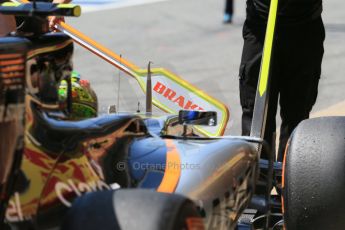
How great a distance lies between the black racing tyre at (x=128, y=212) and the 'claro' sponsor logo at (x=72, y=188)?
5.1 inches

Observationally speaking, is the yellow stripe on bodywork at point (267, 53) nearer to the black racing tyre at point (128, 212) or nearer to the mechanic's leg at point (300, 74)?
the mechanic's leg at point (300, 74)

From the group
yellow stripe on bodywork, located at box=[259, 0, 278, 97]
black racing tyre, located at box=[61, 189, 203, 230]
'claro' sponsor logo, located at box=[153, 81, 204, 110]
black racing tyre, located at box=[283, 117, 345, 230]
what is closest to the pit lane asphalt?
'claro' sponsor logo, located at box=[153, 81, 204, 110]

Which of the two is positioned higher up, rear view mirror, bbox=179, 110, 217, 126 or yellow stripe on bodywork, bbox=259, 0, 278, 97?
yellow stripe on bodywork, bbox=259, 0, 278, 97

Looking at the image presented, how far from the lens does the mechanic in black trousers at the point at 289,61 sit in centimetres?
437

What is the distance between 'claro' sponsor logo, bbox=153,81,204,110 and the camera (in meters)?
4.32

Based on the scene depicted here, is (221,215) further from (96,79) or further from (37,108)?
(96,79)

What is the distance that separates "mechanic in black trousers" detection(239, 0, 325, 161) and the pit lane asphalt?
164 centimetres

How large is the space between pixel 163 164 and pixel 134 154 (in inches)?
4.1

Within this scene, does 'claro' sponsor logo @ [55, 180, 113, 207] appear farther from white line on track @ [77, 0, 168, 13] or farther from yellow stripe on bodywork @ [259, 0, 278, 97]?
white line on track @ [77, 0, 168, 13]

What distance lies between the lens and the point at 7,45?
216 centimetres

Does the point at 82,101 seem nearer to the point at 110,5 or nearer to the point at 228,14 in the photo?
the point at 228,14

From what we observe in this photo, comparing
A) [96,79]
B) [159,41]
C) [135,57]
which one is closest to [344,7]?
[159,41]

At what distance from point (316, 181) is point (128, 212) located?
1.15 m

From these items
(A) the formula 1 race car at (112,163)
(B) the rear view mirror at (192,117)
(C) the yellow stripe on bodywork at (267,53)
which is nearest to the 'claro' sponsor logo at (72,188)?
(A) the formula 1 race car at (112,163)
